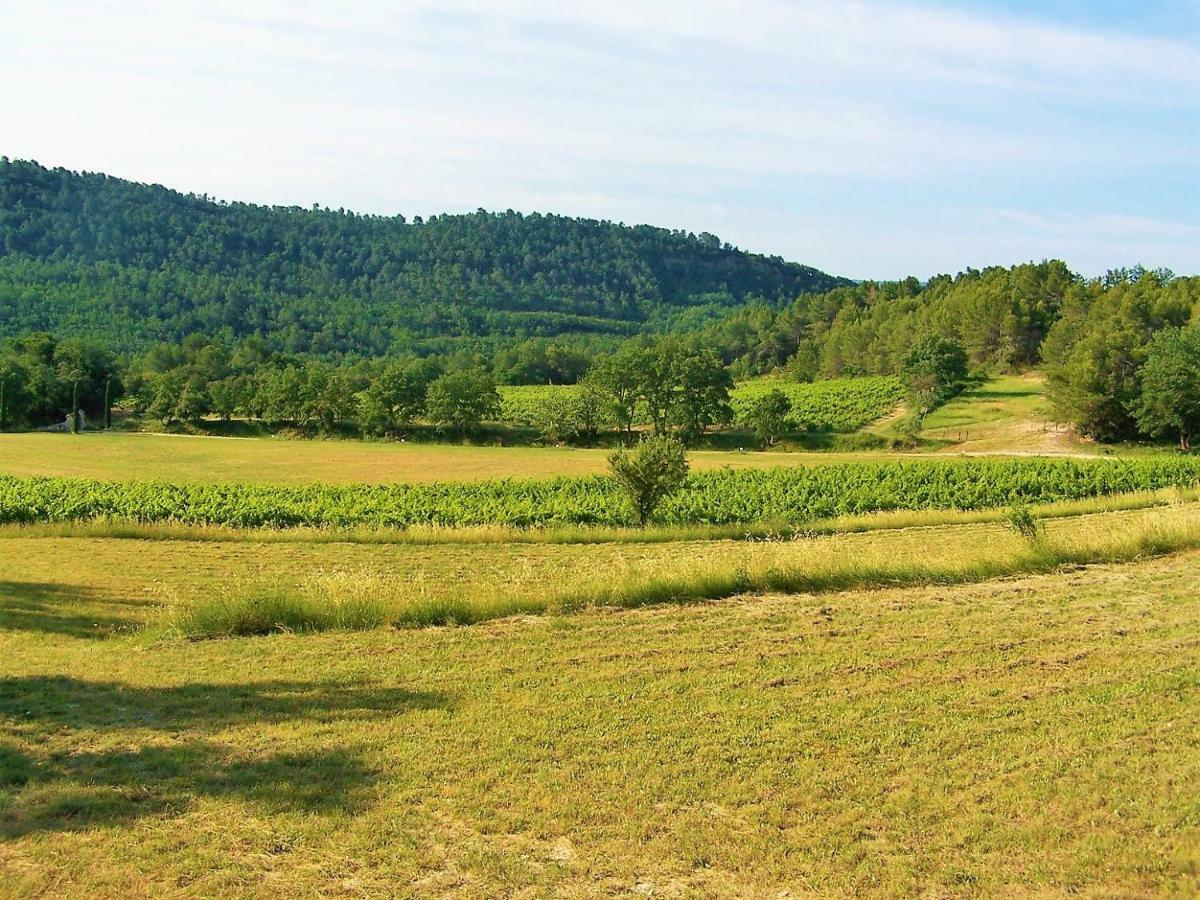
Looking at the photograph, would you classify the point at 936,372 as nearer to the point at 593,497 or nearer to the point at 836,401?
the point at 836,401

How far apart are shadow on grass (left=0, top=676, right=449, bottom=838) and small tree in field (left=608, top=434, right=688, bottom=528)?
21269mm

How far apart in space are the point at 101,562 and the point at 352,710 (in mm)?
18126

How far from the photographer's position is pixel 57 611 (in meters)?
16.0

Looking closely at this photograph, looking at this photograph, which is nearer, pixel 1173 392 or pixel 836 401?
pixel 1173 392

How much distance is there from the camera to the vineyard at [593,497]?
108 ft

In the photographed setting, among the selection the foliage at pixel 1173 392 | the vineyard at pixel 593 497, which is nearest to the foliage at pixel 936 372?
the foliage at pixel 1173 392

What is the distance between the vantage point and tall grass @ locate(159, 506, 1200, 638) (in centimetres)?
1226

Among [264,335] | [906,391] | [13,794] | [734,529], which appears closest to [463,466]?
[734,529]

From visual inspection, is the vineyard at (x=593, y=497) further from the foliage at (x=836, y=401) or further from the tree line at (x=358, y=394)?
the tree line at (x=358, y=394)

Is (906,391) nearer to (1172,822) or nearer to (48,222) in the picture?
(1172,822)

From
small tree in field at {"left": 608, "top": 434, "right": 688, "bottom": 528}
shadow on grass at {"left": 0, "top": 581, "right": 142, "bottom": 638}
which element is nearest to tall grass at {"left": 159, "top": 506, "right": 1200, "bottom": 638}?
shadow on grass at {"left": 0, "top": 581, "right": 142, "bottom": 638}

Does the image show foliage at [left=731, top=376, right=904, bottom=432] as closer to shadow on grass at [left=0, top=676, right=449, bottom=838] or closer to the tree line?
the tree line

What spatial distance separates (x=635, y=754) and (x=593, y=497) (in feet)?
101

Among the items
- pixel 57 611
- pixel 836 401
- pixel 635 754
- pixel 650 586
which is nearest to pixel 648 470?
pixel 650 586
